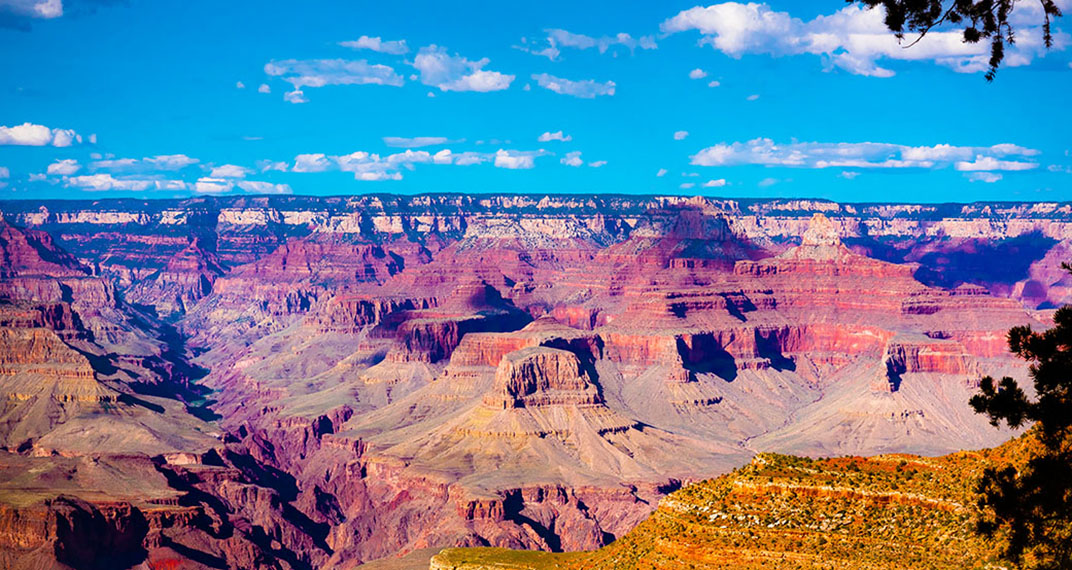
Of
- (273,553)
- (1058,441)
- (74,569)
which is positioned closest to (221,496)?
(273,553)

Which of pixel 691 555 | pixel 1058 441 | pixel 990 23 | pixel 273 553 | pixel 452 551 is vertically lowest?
pixel 273 553

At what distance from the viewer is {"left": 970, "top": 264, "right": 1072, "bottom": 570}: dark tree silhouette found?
1409 inches

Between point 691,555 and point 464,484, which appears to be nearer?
point 691,555

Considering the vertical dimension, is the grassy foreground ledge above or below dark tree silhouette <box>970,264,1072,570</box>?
below

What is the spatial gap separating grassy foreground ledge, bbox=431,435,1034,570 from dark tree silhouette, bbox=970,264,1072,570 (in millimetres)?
7592

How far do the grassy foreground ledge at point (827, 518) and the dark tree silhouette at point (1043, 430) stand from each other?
759 centimetres

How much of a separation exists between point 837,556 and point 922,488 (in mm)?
5840

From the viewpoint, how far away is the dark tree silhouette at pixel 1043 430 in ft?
117

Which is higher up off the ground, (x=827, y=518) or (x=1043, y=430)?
(x=1043, y=430)

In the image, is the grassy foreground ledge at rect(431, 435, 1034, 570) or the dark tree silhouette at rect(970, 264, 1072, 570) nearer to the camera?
the dark tree silhouette at rect(970, 264, 1072, 570)

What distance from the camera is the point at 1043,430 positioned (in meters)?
37.5

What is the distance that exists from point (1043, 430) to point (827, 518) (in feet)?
48.3

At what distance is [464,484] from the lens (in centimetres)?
17650

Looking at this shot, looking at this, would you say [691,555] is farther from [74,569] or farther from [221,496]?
[221,496]
